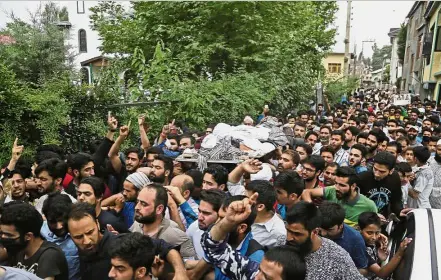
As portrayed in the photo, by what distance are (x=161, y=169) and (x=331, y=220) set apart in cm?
223

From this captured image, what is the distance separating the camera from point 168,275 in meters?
2.76

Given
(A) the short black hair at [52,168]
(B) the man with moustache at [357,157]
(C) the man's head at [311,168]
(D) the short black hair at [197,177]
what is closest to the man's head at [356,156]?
(B) the man with moustache at [357,157]

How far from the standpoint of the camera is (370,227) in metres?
3.51

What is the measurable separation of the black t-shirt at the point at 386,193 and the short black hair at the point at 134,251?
9.73 feet

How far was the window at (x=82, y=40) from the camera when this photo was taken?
124ft

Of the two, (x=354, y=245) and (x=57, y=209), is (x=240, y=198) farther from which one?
(x=57, y=209)

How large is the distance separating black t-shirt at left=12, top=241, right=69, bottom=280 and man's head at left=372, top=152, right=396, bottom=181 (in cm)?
336

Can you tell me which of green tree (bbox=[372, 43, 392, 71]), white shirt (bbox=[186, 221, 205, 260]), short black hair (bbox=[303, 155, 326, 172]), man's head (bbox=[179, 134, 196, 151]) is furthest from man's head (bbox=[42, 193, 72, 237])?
green tree (bbox=[372, 43, 392, 71])

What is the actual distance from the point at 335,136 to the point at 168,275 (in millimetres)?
4902

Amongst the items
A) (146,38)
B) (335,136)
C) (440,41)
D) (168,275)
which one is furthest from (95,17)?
(440,41)

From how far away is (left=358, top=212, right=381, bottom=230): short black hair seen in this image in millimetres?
3510

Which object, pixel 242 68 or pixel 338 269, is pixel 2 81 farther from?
pixel 242 68

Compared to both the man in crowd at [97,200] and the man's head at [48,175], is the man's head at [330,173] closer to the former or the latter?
the man in crowd at [97,200]

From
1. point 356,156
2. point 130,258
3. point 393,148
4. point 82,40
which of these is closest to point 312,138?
point 393,148
